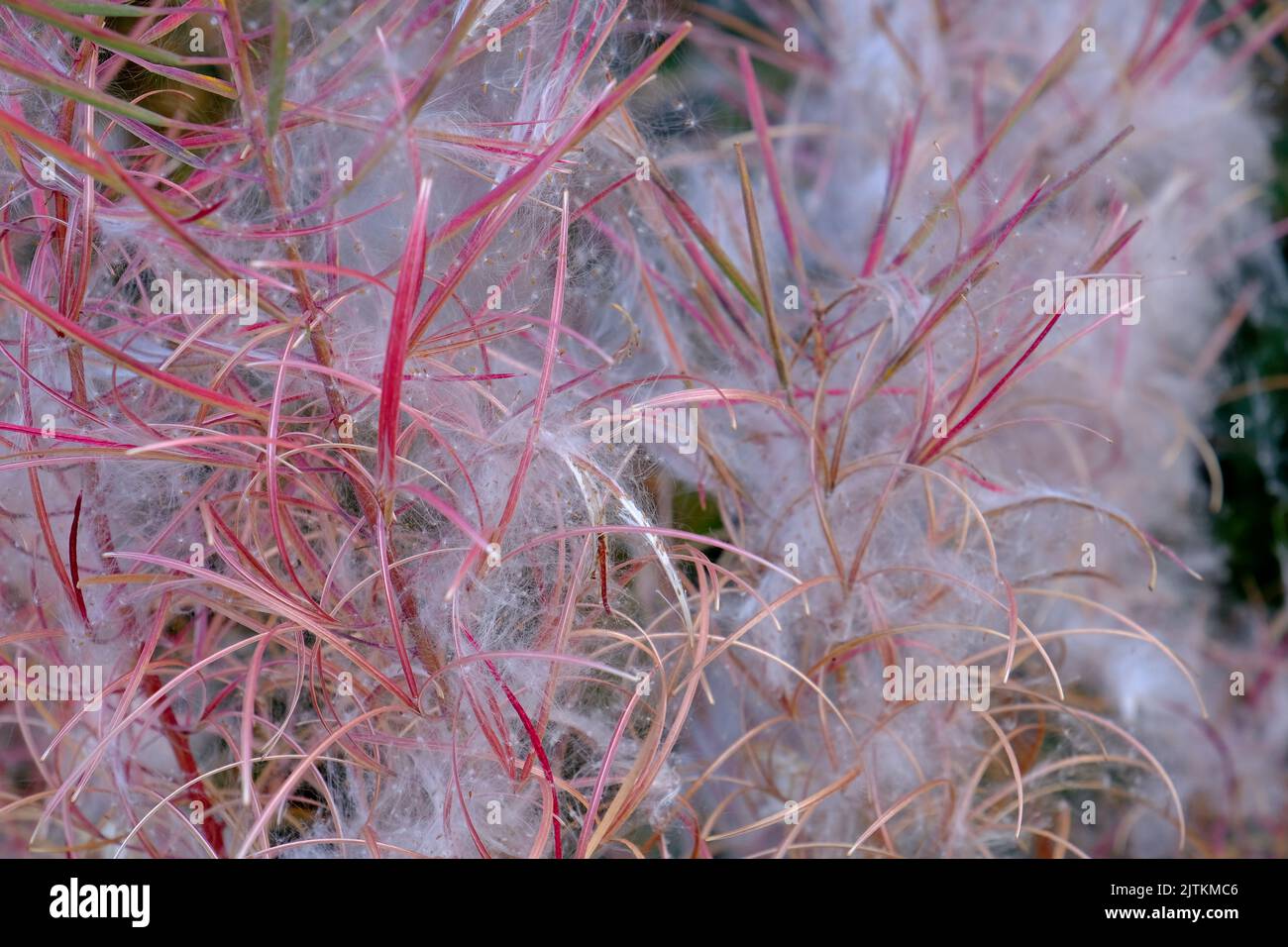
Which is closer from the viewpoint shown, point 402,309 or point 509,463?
point 402,309

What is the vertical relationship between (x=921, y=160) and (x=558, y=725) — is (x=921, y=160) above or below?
above

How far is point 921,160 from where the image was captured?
3.86 ft

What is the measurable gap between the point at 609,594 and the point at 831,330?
1.21 feet

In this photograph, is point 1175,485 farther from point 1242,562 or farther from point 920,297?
point 920,297

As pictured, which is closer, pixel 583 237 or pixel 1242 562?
pixel 583 237

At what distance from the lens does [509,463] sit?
78 cm

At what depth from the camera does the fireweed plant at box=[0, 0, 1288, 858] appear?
0.72 m

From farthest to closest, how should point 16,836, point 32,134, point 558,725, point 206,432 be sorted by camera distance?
point 16,836 < point 558,725 < point 206,432 < point 32,134

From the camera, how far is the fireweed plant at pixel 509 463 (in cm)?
72

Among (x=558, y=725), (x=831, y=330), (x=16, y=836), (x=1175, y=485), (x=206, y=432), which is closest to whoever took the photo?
(x=206, y=432)
